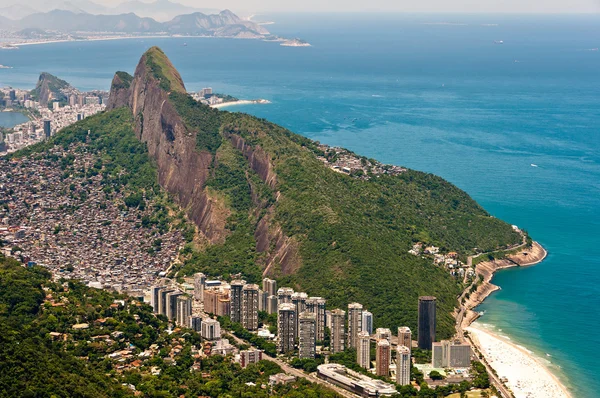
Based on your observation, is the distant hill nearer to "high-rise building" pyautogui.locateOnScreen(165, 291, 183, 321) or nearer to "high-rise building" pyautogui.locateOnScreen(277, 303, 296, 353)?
"high-rise building" pyautogui.locateOnScreen(165, 291, 183, 321)

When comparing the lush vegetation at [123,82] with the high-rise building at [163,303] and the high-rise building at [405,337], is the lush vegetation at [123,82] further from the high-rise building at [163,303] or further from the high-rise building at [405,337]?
the high-rise building at [405,337]

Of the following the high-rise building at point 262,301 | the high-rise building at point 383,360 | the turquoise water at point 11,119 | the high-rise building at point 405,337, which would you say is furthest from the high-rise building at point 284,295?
the turquoise water at point 11,119

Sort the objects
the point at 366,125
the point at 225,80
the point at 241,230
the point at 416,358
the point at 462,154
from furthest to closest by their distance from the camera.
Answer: the point at 225,80 < the point at 366,125 < the point at 462,154 < the point at 241,230 < the point at 416,358

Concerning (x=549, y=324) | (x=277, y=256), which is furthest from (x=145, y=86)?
(x=549, y=324)

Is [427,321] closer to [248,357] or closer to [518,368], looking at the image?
[518,368]

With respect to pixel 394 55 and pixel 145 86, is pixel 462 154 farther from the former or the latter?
pixel 394 55
